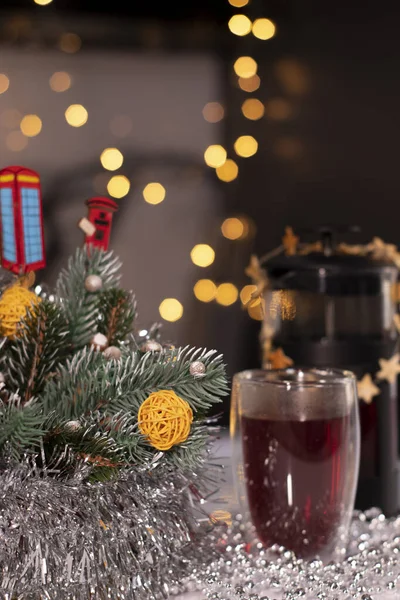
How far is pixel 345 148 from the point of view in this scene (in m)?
1.41

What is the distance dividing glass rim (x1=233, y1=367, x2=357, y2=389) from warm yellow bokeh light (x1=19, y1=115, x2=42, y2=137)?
3.05 feet

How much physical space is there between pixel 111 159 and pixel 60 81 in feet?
0.55

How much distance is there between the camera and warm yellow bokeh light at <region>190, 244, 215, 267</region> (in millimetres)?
1493

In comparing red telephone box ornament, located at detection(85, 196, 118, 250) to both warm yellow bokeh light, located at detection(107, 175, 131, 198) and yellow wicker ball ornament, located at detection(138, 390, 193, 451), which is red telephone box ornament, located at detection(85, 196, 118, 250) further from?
warm yellow bokeh light, located at detection(107, 175, 131, 198)

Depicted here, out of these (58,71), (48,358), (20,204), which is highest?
(58,71)

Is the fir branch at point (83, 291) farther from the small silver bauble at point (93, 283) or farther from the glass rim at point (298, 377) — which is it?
the glass rim at point (298, 377)

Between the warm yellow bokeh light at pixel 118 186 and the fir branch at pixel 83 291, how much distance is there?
0.86 meters

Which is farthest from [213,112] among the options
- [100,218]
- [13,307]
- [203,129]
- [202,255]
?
[13,307]

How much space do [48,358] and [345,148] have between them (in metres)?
1.02

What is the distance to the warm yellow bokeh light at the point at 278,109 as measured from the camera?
1.44m

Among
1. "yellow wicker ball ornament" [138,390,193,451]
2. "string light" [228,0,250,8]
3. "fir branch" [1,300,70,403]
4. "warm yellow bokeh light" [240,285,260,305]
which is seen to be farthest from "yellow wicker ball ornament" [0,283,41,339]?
"string light" [228,0,250,8]

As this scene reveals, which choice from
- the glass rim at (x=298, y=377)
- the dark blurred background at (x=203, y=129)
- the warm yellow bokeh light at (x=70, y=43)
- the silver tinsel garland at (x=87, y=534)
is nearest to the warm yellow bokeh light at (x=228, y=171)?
the dark blurred background at (x=203, y=129)

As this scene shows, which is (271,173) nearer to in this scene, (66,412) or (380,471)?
(380,471)

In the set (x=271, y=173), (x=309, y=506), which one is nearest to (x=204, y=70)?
(x=271, y=173)
